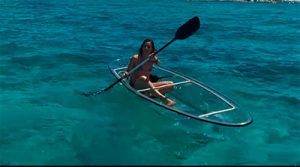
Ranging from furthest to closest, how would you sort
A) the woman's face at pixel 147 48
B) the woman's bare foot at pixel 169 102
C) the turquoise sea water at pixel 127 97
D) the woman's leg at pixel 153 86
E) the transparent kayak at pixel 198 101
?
the woman's face at pixel 147 48 < the woman's leg at pixel 153 86 < the woman's bare foot at pixel 169 102 < the transparent kayak at pixel 198 101 < the turquoise sea water at pixel 127 97

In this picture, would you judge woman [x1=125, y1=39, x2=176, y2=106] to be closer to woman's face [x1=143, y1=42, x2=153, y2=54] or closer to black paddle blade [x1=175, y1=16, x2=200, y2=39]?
woman's face [x1=143, y1=42, x2=153, y2=54]

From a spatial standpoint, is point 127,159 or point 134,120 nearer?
point 127,159

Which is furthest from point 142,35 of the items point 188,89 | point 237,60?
point 188,89

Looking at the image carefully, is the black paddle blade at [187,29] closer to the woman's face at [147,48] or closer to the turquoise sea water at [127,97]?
the woman's face at [147,48]

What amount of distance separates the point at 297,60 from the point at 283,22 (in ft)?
39.0

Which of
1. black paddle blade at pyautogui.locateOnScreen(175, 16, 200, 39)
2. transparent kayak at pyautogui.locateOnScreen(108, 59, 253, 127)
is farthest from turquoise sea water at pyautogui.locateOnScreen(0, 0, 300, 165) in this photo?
black paddle blade at pyautogui.locateOnScreen(175, 16, 200, 39)

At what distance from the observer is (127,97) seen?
11.8m

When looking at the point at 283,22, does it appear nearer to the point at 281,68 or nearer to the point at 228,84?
the point at 281,68

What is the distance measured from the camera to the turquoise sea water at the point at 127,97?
916 cm

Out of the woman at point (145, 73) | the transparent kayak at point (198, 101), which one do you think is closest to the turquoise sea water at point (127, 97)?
the transparent kayak at point (198, 101)

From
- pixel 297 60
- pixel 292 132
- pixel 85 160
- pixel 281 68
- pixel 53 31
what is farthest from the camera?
pixel 53 31

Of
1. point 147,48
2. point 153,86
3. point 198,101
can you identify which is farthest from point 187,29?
point 198,101

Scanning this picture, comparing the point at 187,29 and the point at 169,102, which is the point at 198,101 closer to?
the point at 169,102

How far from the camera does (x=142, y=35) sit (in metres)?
21.0
